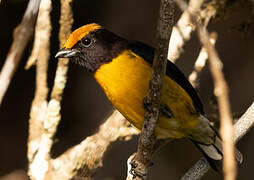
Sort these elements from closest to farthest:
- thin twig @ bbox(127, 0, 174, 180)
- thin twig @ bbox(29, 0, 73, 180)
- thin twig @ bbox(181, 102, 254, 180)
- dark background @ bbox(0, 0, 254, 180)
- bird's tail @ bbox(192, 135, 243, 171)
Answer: thin twig @ bbox(127, 0, 174, 180) → thin twig @ bbox(181, 102, 254, 180) → bird's tail @ bbox(192, 135, 243, 171) → thin twig @ bbox(29, 0, 73, 180) → dark background @ bbox(0, 0, 254, 180)

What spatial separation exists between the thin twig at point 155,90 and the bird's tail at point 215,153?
20.8 inches

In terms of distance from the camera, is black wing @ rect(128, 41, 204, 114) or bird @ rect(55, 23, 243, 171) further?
black wing @ rect(128, 41, 204, 114)

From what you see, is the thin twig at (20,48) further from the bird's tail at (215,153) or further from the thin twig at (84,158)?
the bird's tail at (215,153)

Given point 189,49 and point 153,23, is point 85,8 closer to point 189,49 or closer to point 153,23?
point 153,23

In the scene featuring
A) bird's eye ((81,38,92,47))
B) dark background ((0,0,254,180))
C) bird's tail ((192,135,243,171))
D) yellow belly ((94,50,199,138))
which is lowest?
dark background ((0,0,254,180))

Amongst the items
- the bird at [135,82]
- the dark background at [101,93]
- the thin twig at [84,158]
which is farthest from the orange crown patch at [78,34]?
the dark background at [101,93]

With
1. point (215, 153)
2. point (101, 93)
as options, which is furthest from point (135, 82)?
point (101, 93)

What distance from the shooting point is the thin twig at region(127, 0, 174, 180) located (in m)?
1.71

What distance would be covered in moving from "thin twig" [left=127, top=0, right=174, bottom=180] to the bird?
417 mm

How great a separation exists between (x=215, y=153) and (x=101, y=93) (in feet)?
7.15

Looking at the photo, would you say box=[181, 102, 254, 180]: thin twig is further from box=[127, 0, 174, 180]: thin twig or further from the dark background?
the dark background

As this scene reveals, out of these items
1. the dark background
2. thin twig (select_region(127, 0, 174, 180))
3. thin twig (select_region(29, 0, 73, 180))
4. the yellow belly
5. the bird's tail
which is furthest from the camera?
the dark background

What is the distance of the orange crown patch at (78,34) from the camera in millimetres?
2984

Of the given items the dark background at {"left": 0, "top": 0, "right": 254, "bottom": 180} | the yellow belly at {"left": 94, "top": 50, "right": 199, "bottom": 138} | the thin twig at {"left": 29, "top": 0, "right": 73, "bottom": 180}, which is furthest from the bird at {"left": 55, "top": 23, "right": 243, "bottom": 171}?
the dark background at {"left": 0, "top": 0, "right": 254, "bottom": 180}
